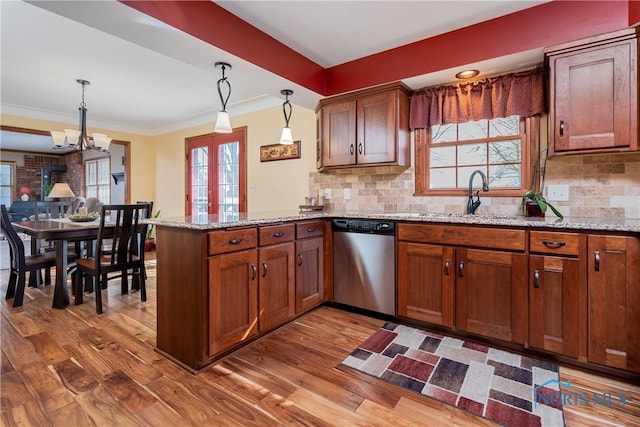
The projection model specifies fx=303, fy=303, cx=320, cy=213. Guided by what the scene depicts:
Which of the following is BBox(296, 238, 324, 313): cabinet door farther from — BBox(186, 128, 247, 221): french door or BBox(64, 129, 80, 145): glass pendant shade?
BBox(64, 129, 80, 145): glass pendant shade

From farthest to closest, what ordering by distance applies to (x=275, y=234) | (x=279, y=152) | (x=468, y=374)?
(x=279, y=152) < (x=275, y=234) < (x=468, y=374)

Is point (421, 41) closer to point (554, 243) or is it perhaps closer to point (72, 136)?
point (554, 243)

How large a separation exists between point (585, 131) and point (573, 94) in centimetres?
26

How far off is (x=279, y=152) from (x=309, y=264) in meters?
1.87

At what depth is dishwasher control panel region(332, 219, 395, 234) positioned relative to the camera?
2.45 meters

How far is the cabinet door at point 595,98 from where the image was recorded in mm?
1840

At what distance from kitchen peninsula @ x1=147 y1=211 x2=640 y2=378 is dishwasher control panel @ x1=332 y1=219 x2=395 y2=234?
0.09 meters

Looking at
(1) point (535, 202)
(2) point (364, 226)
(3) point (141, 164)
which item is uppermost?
(3) point (141, 164)

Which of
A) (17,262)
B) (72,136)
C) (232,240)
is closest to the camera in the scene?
(232,240)

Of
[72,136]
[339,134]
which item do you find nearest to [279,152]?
[339,134]

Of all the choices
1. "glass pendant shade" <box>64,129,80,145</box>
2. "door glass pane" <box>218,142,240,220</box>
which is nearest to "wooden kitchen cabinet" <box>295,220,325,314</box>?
"door glass pane" <box>218,142,240,220</box>

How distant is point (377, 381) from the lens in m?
1.71

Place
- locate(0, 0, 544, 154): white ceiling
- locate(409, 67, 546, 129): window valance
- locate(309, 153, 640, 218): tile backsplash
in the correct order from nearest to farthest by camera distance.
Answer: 1. locate(0, 0, 544, 154): white ceiling
2. locate(309, 153, 640, 218): tile backsplash
3. locate(409, 67, 546, 129): window valance

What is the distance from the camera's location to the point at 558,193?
2297 millimetres
